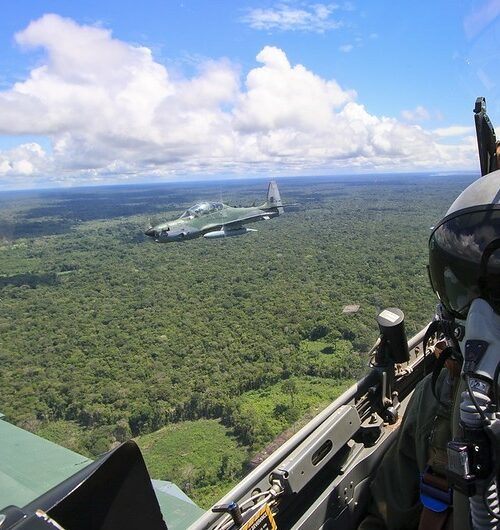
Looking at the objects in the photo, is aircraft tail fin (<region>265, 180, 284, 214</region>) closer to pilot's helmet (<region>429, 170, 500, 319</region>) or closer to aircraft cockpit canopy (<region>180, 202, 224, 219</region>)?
aircraft cockpit canopy (<region>180, 202, 224, 219</region>)

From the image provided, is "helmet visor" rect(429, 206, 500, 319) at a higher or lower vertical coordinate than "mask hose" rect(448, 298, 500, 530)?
higher

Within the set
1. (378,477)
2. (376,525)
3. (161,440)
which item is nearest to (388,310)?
(378,477)

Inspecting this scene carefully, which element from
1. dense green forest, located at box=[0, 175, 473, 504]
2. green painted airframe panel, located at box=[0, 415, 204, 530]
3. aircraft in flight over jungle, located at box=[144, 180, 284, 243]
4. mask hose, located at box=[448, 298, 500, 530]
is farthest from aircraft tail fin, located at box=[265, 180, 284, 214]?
mask hose, located at box=[448, 298, 500, 530]

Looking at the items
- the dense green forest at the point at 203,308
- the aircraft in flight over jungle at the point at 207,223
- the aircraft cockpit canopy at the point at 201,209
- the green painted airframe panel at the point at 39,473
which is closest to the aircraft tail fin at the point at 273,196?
the dense green forest at the point at 203,308

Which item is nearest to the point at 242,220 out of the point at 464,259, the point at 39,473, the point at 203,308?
the point at 203,308

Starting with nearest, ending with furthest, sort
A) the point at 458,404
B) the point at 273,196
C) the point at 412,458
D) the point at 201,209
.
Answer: the point at 458,404 < the point at 412,458 < the point at 201,209 < the point at 273,196

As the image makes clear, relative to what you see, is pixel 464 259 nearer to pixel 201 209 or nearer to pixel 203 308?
pixel 201 209

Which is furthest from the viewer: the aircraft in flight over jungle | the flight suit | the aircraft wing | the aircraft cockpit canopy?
the aircraft wing

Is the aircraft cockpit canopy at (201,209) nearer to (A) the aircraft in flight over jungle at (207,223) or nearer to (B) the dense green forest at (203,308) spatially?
(A) the aircraft in flight over jungle at (207,223)
